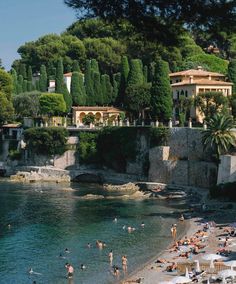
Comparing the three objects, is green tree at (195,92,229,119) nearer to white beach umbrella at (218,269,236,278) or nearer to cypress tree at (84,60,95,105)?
cypress tree at (84,60,95,105)

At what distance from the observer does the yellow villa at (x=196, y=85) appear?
6481cm

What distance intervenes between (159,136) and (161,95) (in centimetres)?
417

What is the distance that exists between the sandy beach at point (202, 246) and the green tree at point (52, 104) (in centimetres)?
2741

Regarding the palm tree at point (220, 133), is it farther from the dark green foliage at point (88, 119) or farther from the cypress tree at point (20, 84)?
the cypress tree at point (20, 84)

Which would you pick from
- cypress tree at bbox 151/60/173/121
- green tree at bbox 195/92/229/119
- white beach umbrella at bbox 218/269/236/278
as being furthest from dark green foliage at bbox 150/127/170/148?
white beach umbrella at bbox 218/269/236/278

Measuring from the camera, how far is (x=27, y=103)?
75812 millimetres

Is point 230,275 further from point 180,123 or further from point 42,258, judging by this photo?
point 180,123

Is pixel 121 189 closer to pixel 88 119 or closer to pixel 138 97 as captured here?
pixel 138 97

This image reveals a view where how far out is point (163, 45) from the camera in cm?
1459

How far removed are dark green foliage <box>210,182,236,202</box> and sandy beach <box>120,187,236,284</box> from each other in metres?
0.76

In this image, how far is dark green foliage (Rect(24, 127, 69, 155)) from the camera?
66.5 m

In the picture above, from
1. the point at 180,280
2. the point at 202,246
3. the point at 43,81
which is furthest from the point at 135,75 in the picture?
the point at 180,280

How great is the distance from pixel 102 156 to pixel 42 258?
3128 cm

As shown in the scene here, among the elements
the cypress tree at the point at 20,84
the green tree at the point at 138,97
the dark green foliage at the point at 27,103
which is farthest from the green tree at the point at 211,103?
the cypress tree at the point at 20,84
